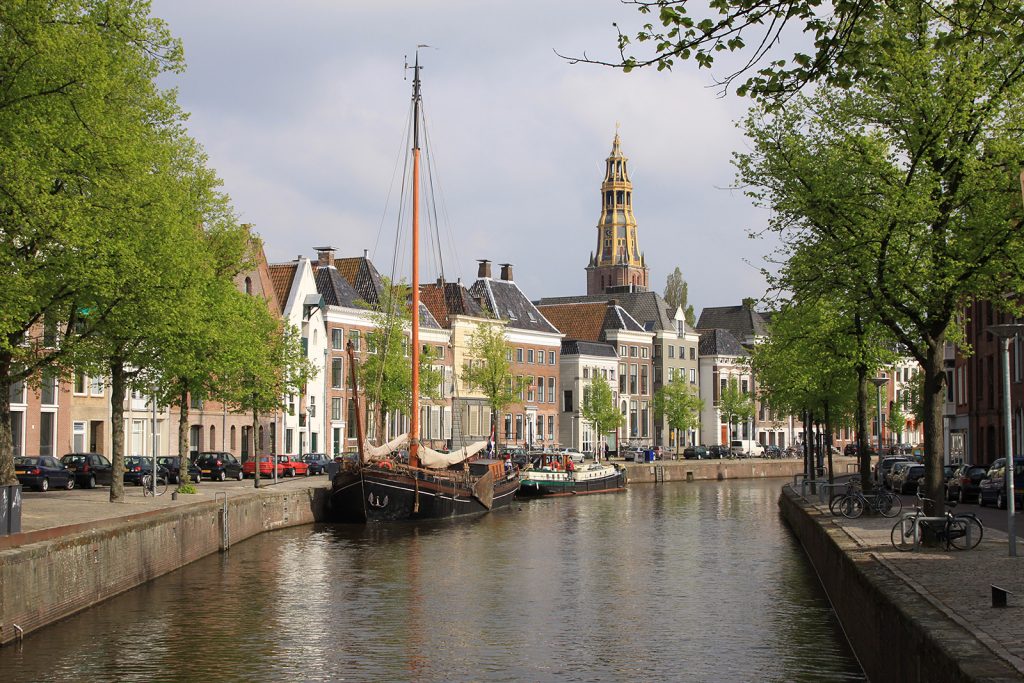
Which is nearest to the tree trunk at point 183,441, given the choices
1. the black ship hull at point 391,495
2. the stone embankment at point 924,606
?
the black ship hull at point 391,495

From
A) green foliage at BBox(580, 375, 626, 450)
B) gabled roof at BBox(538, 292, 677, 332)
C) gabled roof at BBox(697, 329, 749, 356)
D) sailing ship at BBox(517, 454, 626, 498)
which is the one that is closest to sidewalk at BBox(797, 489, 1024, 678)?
sailing ship at BBox(517, 454, 626, 498)

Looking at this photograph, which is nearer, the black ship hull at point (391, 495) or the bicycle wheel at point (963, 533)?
the bicycle wheel at point (963, 533)

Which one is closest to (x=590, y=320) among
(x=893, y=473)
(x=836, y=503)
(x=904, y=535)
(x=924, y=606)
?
(x=893, y=473)

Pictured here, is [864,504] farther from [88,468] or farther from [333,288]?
[333,288]

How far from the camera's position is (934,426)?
2812cm

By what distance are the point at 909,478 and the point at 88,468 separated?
35.3 m

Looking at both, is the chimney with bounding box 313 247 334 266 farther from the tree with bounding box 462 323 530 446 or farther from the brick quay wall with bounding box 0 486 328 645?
the brick quay wall with bounding box 0 486 328 645

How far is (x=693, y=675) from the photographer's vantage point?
22.3 m

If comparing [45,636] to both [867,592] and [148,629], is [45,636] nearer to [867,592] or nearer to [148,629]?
[148,629]

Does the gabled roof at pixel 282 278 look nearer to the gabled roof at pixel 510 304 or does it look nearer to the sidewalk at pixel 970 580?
the gabled roof at pixel 510 304

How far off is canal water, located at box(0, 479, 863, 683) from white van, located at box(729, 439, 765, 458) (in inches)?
3327

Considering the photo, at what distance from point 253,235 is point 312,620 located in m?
26.2

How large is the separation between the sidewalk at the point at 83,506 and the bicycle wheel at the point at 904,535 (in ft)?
A: 55.0

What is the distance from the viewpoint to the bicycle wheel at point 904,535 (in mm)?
27422
